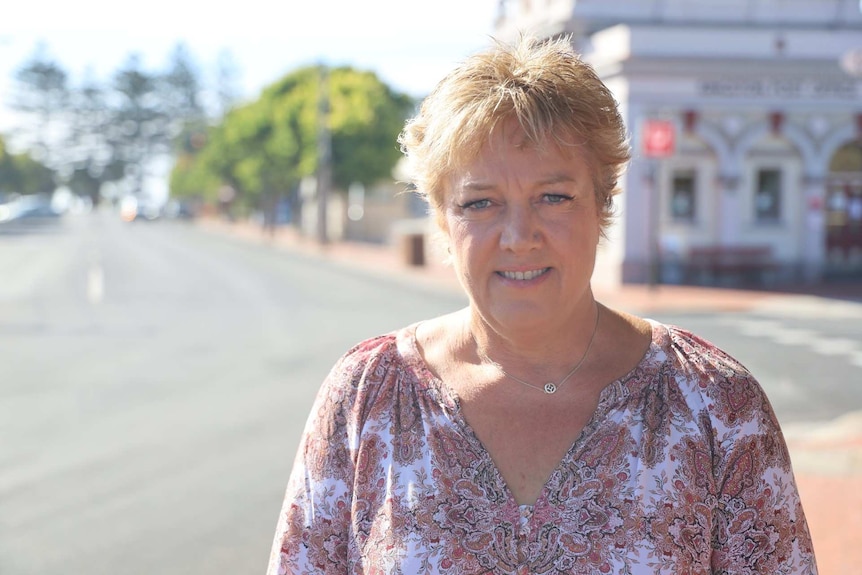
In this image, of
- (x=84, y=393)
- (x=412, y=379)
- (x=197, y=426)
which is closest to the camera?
(x=412, y=379)

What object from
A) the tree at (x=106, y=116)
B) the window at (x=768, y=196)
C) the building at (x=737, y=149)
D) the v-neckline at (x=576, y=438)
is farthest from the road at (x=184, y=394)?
the tree at (x=106, y=116)

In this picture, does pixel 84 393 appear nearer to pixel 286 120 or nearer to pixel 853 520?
pixel 853 520

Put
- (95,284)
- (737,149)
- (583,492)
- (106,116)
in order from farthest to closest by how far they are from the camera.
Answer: (106,116)
(95,284)
(737,149)
(583,492)

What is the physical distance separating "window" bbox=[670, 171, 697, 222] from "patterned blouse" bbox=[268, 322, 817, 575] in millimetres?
23762

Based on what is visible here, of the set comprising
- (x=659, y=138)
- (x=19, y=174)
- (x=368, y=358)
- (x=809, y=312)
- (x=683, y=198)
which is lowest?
(x=809, y=312)

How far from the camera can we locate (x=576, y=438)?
2244mm

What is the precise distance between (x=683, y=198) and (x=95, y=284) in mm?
13898

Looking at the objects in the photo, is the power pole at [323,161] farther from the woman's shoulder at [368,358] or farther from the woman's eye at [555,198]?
the woman's eye at [555,198]

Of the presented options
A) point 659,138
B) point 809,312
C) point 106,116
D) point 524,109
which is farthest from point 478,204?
point 106,116

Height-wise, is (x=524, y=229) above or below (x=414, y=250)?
above

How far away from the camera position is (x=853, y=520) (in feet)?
20.3

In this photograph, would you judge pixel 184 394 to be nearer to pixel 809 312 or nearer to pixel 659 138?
pixel 809 312

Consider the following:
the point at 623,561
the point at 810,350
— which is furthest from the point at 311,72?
the point at 623,561

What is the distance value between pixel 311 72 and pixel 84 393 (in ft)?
172
